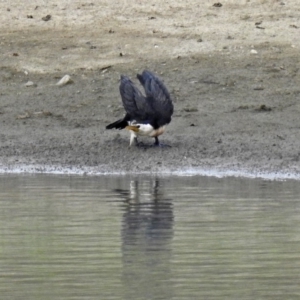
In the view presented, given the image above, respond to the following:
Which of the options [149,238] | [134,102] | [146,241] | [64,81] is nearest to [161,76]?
[64,81]

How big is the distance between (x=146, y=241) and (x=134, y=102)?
4184 mm

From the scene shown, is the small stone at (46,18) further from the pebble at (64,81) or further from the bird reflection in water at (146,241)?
the bird reflection in water at (146,241)

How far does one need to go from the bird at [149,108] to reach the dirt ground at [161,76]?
30 cm

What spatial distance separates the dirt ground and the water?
93cm

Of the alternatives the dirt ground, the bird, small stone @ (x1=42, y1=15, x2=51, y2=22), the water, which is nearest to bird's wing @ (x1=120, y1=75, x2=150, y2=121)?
the bird

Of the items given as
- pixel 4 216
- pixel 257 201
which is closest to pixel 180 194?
pixel 257 201

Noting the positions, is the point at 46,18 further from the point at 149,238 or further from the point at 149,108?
the point at 149,238

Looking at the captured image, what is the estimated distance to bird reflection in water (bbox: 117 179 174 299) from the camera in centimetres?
755

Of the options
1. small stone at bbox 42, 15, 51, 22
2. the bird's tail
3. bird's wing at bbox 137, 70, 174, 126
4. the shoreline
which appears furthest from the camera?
small stone at bbox 42, 15, 51, 22

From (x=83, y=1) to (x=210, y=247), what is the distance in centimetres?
948

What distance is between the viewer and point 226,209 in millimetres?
10234

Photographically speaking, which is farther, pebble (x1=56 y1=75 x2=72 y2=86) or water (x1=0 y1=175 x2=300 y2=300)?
pebble (x1=56 y1=75 x2=72 y2=86)

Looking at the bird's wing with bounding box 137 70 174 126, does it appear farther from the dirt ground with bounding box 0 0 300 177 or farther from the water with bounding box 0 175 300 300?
the water with bounding box 0 175 300 300

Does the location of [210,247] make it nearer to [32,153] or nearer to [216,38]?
[32,153]
